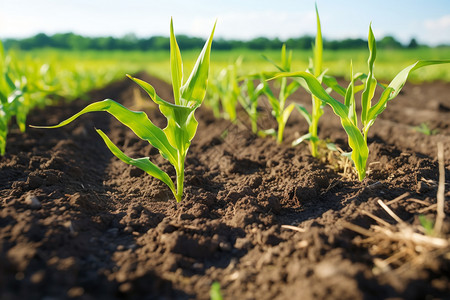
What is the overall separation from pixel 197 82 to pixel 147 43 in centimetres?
5826

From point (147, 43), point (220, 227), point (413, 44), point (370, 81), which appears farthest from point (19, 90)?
point (147, 43)

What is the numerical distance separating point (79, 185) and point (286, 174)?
1525 mm

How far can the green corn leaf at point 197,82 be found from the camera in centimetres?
Answer: 183

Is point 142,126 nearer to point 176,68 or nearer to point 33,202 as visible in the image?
point 176,68

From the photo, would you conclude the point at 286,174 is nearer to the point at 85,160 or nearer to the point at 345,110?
the point at 345,110

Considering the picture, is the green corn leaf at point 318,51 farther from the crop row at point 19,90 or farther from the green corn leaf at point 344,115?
the crop row at point 19,90

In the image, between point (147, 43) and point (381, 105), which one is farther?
point (147, 43)

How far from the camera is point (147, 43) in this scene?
183ft

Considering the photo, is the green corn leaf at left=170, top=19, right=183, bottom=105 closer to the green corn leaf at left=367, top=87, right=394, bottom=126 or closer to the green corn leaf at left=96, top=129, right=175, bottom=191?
the green corn leaf at left=96, top=129, right=175, bottom=191

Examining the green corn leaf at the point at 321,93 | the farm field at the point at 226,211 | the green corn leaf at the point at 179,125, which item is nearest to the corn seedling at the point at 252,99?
the farm field at the point at 226,211

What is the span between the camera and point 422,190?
187 centimetres

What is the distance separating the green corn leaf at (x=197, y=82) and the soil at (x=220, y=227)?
631 millimetres

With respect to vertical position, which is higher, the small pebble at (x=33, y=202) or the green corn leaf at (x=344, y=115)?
the green corn leaf at (x=344, y=115)

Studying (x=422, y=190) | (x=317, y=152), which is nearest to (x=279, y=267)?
(x=422, y=190)
